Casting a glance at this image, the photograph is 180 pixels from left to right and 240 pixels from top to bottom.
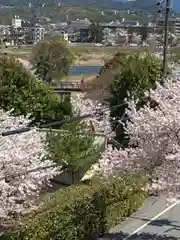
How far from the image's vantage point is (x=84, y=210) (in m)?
14.3

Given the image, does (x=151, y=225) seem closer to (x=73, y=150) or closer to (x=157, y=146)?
(x=73, y=150)

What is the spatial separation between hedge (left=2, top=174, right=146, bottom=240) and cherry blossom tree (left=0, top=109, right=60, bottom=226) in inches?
22.0

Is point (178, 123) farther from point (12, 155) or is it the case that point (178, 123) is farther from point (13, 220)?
point (13, 220)

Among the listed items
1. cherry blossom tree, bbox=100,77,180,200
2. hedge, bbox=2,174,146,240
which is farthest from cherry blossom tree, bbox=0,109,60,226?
cherry blossom tree, bbox=100,77,180,200

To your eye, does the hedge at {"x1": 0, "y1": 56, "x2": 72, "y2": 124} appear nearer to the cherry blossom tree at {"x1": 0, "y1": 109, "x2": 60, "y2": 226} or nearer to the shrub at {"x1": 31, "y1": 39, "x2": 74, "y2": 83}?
the cherry blossom tree at {"x1": 0, "y1": 109, "x2": 60, "y2": 226}

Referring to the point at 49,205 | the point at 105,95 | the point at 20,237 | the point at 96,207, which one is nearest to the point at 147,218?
the point at 96,207

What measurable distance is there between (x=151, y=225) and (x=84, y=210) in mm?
2375

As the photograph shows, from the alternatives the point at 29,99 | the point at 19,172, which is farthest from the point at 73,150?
the point at 29,99

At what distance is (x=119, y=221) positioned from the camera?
1609 centimetres

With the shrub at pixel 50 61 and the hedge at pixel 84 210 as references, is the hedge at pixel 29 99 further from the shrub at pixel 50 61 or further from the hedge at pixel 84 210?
the shrub at pixel 50 61

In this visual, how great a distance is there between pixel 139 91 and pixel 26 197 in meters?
13.3

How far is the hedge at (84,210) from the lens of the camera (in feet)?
42.8

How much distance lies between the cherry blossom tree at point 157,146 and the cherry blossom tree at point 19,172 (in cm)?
155

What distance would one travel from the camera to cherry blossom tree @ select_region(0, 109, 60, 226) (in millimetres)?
12047
